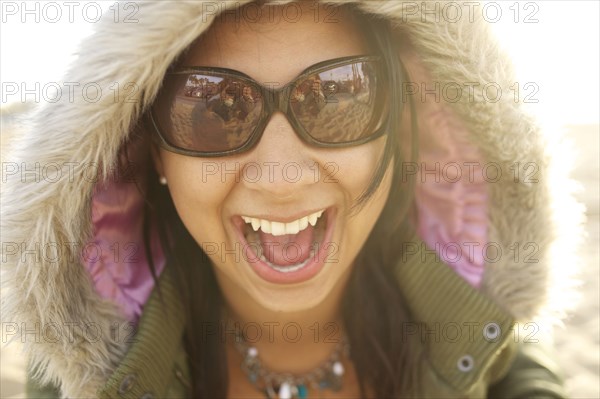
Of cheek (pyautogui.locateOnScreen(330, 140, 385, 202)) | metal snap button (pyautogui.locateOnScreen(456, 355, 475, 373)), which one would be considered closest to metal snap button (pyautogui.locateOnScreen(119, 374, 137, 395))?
cheek (pyautogui.locateOnScreen(330, 140, 385, 202))

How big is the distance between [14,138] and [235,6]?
63 cm

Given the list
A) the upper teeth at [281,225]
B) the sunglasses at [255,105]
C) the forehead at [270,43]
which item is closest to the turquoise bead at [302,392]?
the upper teeth at [281,225]

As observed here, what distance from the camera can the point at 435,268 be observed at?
1.67 metres

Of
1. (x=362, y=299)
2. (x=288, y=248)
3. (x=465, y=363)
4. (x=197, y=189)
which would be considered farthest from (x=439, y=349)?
(x=197, y=189)

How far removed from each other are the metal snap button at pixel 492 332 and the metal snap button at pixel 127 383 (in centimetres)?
91

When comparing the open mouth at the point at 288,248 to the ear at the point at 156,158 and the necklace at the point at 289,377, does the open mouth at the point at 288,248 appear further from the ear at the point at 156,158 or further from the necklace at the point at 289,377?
the necklace at the point at 289,377

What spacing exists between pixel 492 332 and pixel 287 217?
632 mm

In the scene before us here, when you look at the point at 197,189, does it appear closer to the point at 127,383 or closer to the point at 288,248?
the point at 288,248

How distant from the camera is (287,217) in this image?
1.39 metres

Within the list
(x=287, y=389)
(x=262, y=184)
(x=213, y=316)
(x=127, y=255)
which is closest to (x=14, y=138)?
(x=127, y=255)

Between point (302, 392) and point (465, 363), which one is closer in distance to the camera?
point (465, 363)

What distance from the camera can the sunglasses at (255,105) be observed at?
4.17 feet

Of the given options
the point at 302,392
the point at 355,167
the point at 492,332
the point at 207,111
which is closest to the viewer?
the point at 207,111

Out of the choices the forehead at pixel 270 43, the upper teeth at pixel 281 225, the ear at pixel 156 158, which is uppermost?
the forehead at pixel 270 43
